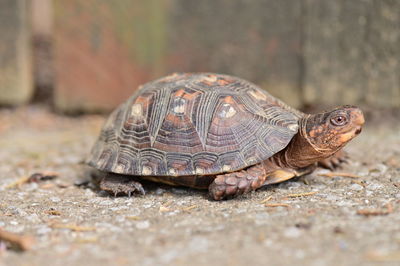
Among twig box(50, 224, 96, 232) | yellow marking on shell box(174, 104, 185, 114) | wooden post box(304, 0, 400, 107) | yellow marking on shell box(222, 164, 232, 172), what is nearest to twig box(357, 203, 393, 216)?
yellow marking on shell box(222, 164, 232, 172)

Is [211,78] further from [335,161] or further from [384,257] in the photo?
[384,257]

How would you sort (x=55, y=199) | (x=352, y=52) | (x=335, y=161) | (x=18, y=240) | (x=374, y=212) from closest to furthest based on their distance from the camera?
(x=18, y=240) < (x=374, y=212) < (x=55, y=199) < (x=335, y=161) < (x=352, y=52)

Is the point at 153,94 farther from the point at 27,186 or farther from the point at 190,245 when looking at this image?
the point at 190,245

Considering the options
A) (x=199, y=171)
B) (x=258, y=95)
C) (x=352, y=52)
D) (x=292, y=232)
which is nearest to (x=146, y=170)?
(x=199, y=171)

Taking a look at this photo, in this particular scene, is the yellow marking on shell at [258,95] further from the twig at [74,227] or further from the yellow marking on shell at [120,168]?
the twig at [74,227]

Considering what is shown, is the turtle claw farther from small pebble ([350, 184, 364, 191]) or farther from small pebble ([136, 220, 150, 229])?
small pebble ([136, 220, 150, 229])

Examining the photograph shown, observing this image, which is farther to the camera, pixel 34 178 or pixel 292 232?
pixel 34 178

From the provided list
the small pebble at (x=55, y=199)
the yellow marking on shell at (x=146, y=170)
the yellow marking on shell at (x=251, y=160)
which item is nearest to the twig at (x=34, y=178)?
the small pebble at (x=55, y=199)
